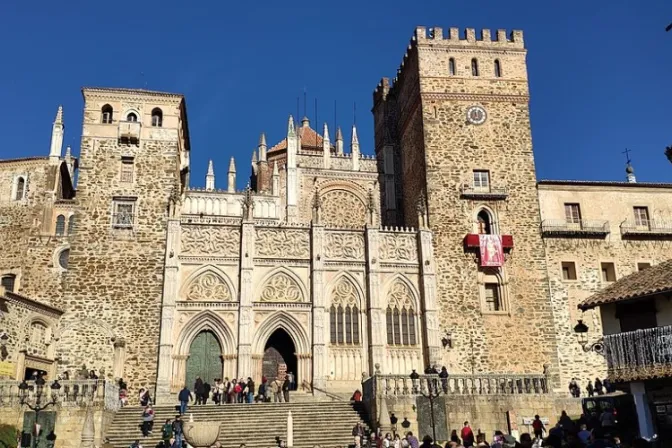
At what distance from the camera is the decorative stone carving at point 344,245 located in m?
35.2

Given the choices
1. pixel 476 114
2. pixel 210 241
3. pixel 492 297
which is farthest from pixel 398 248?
pixel 210 241

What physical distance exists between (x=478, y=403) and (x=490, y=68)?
20623 millimetres

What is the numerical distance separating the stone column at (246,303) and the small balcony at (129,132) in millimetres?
7370

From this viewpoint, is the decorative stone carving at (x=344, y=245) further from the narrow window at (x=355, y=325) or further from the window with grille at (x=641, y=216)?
the window with grille at (x=641, y=216)

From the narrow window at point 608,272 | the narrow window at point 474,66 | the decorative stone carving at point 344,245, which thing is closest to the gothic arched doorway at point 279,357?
the decorative stone carving at point 344,245

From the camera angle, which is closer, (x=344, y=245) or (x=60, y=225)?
(x=344, y=245)

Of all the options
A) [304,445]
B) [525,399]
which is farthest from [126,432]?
[525,399]

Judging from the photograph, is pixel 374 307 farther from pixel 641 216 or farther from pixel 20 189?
pixel 20 189

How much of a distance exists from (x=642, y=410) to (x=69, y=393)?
817 inches

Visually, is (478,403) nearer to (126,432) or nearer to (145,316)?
(126,432)

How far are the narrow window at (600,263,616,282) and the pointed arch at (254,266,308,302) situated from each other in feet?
53.8

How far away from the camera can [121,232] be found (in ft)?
112

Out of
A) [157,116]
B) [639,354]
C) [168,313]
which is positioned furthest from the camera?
[157,116]

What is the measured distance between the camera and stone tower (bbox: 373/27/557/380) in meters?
34.9
